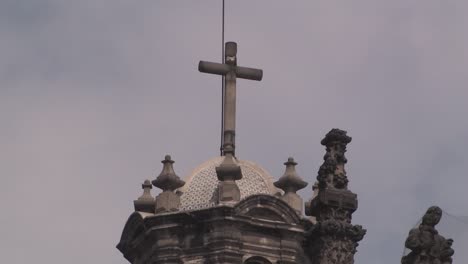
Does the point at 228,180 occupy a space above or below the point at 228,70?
below

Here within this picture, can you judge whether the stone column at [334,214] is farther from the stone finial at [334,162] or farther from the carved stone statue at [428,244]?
the carved stone statue at [428,244]

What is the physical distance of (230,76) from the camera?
58.5m

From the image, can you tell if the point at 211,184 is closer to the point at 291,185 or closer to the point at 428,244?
the point at 291,185

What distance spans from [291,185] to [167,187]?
302 centimetres

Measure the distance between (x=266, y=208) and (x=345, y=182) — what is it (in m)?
10.5

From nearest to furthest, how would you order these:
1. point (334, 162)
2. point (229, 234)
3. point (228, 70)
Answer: point (334, 162) → point (229, 234) → point (228, 70)

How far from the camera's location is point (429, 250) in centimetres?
4512

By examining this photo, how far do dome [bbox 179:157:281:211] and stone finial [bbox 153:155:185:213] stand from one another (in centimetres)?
18

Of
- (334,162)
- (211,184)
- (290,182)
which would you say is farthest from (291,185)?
(334,162)

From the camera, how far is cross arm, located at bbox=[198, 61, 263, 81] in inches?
2293

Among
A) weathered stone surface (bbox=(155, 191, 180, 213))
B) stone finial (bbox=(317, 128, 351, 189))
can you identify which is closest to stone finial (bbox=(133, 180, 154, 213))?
weathered stone surface (bbox=(155, 191, 180, 213))

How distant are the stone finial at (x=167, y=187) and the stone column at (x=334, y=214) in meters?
11.0

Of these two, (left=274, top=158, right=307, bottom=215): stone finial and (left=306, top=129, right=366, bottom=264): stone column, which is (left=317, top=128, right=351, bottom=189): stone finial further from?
(left=274, top=158, right=307, bottom=215): stone finial

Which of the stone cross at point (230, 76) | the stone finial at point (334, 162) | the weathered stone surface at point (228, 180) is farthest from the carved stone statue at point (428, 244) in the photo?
the stone cross at point (230, 76)
